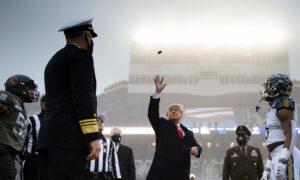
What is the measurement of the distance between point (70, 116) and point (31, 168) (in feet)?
9.93

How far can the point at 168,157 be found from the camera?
19.4 ft

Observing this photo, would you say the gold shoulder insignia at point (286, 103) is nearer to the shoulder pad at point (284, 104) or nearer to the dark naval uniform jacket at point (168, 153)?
the shoulder pad at point (284, 104)

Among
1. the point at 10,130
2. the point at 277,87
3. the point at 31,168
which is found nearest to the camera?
the point at 277,87

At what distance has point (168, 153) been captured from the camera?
595cm

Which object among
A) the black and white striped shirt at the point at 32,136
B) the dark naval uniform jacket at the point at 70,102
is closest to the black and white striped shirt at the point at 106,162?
the black and white striped shirt at the point at 32,136

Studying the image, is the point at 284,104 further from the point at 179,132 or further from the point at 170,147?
the point at 179,132

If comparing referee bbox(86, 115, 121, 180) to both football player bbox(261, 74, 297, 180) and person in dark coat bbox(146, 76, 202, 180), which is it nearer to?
person in dark coat bbox(146, 76, 202, 180)

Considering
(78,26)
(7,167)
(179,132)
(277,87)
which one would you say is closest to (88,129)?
(78,26)

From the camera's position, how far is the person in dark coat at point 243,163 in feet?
27.8

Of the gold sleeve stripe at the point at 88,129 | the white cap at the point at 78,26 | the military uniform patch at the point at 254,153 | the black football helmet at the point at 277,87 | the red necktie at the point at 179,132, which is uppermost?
the white cap at the point at 78,26

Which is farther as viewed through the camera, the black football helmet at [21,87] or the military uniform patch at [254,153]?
the military uniform patch at [254,153]

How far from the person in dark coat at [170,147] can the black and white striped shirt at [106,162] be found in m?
1.67

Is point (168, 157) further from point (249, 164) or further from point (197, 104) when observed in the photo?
point (197, 104)

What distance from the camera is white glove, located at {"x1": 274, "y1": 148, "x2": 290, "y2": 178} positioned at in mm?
4090
